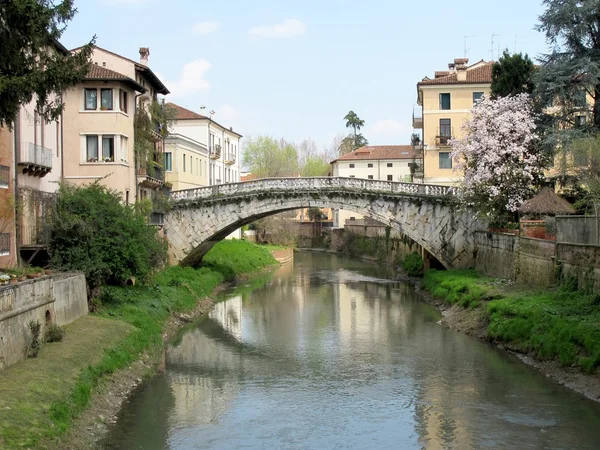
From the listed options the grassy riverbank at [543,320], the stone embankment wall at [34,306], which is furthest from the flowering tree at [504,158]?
the stone embankment wall at [34,306]

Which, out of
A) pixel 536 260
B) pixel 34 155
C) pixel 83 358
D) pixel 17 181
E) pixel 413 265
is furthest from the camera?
pixel 413 265

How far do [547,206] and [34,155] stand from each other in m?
22.8

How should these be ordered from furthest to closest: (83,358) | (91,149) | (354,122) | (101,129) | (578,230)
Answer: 1. (354,122)
2. (91,149)
3. (101,129)
4. (578,230)
5. (83,358)

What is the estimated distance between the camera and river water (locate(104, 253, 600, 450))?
18.6 m

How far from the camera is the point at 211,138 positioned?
225 feet

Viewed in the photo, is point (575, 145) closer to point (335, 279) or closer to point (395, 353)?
point (395, 353)

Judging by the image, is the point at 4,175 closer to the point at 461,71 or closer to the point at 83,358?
the point at 83,358

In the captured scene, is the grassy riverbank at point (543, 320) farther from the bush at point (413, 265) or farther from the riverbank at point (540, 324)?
the bush at point (413, 265)

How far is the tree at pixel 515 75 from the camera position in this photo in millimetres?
43625

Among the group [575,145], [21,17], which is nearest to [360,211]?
[575,145]

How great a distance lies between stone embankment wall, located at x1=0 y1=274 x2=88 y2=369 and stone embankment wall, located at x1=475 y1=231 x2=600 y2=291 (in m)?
17.6

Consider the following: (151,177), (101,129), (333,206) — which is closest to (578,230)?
(333,206)

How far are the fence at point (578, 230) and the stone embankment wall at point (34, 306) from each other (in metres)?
17.9

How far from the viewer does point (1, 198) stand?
26625 millimetres
